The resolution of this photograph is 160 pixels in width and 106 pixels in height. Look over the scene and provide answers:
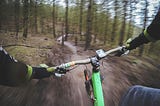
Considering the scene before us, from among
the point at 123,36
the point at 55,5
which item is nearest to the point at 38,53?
the point at 55,5

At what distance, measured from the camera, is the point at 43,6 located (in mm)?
2129

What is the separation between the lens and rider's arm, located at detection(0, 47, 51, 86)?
1.31 metres

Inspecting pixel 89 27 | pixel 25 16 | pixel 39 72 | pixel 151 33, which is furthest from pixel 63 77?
pixel 151 33

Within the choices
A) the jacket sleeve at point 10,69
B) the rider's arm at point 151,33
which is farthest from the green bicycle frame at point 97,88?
the jacket sleeve at point 10,69

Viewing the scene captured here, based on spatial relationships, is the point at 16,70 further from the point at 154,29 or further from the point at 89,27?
the point at 89,27

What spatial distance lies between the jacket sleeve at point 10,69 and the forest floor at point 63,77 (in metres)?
0.69

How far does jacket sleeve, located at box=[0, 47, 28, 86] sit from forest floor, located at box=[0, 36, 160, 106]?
69 cm

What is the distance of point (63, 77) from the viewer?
2.18 m

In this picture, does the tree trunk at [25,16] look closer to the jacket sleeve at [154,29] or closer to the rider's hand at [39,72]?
the rider's hand at [39,72]

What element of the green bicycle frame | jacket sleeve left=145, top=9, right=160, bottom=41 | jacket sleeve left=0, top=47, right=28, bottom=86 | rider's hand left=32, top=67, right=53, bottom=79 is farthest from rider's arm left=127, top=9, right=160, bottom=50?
jacket sleeve left=0, top=47, right=28, bottom=86

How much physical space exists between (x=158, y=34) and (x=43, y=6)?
1.16m

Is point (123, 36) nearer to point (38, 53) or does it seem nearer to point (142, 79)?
point (142, 79)

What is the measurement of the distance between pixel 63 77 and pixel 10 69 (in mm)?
907

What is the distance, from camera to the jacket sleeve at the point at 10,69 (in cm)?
130
